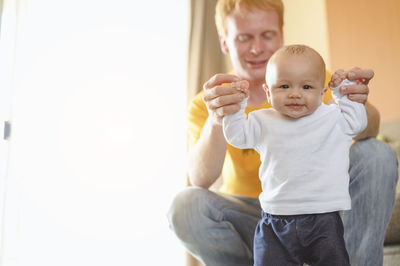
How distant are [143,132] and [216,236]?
50.2 inches

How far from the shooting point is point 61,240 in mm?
2264

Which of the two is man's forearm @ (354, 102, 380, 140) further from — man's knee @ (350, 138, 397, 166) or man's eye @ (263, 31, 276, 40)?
man's eye @ (263, 31, 276, 40)

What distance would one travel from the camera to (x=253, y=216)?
56.9 inches

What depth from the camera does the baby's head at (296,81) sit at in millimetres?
938

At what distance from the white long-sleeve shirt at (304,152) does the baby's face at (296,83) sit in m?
0.04

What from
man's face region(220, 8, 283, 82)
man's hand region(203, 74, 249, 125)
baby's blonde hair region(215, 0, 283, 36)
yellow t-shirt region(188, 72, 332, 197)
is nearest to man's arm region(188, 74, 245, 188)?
man's hand region(203, 74, 249, 125)

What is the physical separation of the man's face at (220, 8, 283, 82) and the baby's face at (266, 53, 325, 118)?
66cm

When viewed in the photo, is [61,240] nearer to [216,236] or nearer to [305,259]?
[216,236]

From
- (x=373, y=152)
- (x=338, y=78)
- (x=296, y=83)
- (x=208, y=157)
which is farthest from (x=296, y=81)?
(x=208, y=157)

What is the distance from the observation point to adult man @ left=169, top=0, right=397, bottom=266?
1158 millimetres

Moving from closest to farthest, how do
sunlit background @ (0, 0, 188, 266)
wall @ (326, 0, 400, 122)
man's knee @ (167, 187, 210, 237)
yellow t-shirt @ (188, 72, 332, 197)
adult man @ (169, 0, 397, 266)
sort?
adult man @ (169, 0, 397, 266) → man's knee @ (167, 187, 210, 237) → yellow t-shirt @ (188, 72, 332, 197) → sunlit background @ (0, 0, 188, 266) → wall @ (326, 0, 400, 122)

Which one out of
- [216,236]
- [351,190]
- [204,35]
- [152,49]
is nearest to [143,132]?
[152,49]

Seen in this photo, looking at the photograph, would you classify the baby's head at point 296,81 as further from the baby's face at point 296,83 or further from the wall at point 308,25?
the wall at point 308,25

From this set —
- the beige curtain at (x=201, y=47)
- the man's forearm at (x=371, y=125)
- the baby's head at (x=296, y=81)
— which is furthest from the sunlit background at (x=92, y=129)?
the baby's head at (x=296, y=81)
